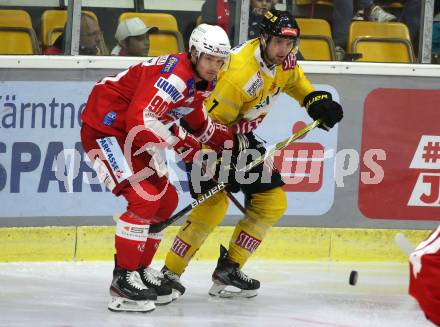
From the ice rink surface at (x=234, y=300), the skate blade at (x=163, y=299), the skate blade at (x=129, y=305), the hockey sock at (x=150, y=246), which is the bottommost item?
the ice rink surface at (x=234, y=300)

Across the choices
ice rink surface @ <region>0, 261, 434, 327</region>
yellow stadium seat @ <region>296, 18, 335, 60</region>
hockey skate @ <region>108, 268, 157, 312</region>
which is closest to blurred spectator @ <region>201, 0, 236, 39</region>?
yellow stadium seat @ <region>296, 18, 335, 60</region>

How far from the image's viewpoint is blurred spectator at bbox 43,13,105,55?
6.55m

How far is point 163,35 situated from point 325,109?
1.46 metres

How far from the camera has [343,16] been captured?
7.14m

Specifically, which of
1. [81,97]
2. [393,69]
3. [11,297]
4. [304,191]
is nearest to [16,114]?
[81,97]

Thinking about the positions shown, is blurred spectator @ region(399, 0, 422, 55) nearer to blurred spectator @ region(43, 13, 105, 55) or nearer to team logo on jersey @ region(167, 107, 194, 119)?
blurred spectator @ region(43, 13, 105, 55)

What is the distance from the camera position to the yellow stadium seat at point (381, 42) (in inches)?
282

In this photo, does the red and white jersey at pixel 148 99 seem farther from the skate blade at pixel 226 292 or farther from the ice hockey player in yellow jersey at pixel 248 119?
the skate blade at pixel 226 292

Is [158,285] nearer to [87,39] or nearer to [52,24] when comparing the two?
[87,39]

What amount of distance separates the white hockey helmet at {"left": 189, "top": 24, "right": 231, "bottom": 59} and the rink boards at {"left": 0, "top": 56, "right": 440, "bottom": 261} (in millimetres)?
1497

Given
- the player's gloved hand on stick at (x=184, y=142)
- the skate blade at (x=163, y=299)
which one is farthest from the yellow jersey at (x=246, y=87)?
the skate blade at (x=163, y=299)

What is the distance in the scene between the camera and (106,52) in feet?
21.7

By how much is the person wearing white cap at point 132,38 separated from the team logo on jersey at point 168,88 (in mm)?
1621

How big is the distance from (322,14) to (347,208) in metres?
1.17
